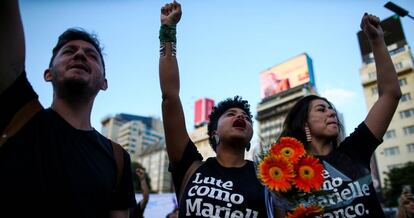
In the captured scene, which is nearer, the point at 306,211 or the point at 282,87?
the point at 306,211

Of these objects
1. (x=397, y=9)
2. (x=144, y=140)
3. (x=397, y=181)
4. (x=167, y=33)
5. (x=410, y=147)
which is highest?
(x=144, y=140)

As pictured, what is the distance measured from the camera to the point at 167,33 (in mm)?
2908

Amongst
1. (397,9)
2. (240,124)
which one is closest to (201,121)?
(397,9)

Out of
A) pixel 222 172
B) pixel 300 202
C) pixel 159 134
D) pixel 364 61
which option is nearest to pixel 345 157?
pixel 300 202

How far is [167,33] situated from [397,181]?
123 ft

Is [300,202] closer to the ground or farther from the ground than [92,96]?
closer to the ground

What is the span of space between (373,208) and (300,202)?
765 mm

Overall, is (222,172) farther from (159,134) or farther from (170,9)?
(159,134)

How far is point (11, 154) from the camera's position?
63.1 inches

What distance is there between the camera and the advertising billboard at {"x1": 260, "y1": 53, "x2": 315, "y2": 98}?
53750 mm

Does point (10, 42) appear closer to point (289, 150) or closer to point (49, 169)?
point (49, 169)

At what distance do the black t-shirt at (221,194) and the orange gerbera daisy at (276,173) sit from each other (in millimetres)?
438

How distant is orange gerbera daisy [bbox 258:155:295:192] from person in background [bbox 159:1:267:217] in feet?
1.53

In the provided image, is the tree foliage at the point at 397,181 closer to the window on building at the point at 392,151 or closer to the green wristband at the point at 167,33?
the window on building at the point at 392,151
